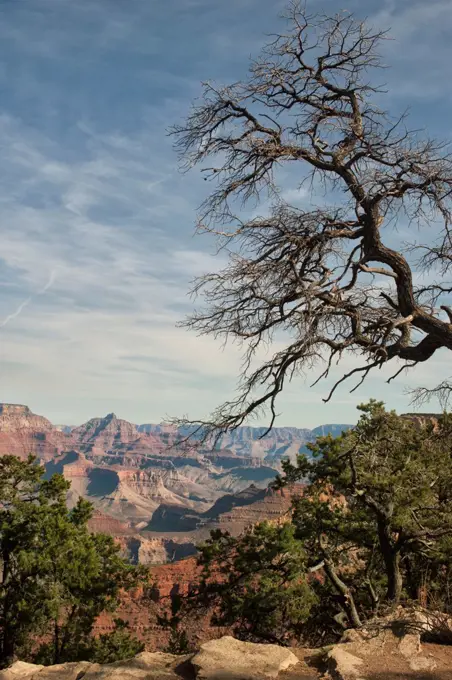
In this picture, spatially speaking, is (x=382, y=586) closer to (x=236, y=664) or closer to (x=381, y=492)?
(x=381, y=492)

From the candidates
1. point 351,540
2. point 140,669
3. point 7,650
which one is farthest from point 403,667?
point 7,650

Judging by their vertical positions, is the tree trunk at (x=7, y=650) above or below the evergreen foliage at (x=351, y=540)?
below

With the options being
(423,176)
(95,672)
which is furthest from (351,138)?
(95,672)

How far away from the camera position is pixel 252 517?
175 metres

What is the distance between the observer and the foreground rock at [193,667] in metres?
5.27

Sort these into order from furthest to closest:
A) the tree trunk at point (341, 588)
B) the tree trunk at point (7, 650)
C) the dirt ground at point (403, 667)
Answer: the tree trunk at point (7, 650)
the tree trunk at point (341, 588)
the dirt ground at point (403, 667)

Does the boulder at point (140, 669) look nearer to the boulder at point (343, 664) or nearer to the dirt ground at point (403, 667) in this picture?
the boulder at point (343, 664)

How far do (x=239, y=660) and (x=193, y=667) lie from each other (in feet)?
1.73

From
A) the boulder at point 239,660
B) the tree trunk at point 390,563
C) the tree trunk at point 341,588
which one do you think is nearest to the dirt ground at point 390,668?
the boulder at point 239,660

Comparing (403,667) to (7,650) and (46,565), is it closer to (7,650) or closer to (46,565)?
(46,565)

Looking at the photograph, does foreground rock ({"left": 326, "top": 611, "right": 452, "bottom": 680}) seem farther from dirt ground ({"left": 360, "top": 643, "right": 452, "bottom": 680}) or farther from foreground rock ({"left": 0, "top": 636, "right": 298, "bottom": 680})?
foreground rock ({"left": 0, "top": 636, "right": 298, "bottom": 680})

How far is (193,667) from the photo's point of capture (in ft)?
18.3

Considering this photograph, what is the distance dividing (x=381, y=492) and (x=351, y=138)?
702cm

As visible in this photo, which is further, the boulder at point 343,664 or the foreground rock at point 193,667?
the foreground rock at point 193,667
